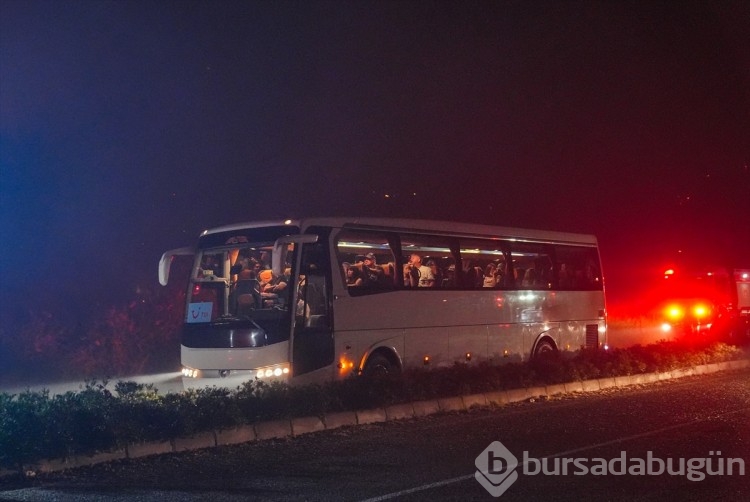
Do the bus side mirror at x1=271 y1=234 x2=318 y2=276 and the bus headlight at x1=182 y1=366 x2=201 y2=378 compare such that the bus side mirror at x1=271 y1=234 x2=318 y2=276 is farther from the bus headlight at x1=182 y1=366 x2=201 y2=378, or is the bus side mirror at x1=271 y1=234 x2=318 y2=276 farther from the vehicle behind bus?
the vehicle behind bus

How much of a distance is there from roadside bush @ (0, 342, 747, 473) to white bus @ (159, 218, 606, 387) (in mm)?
728

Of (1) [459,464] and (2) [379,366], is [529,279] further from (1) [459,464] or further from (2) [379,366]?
(1) [459,464]

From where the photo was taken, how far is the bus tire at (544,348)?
1910 centimetres

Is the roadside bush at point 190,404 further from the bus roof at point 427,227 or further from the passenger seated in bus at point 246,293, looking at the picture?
the bus roof at point 427,227

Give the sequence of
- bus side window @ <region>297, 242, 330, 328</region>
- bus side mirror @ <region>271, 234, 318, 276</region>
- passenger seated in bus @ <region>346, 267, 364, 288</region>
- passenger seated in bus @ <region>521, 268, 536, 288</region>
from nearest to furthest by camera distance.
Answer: bus side mirror @ <region>271, 234, 318, 276</region>
bus side window @ <region>297, 242, 330, 328</region>
passenger seated in bus @ <region>346, 267, 364, 288</region>
passenger seated in bus @ <region>521, 268, 536, 288</region>

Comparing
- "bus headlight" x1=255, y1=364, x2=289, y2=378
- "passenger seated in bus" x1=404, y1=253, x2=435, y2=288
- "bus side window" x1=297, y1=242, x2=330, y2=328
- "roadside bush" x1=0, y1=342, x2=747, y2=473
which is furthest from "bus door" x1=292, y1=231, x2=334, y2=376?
"passenger seated in bus" x1=404, y1=253, x2=435, y2=288

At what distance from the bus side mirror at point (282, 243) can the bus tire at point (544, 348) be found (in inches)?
291

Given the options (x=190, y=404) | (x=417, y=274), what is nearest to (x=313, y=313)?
(x=417, y=274)

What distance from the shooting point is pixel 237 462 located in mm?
10078

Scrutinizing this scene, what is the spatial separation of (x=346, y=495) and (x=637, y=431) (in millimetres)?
5306

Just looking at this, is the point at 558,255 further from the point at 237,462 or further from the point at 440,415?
the point at 237,462

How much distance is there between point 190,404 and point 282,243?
3084mm

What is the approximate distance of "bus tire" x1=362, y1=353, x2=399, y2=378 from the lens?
1495 centimetres

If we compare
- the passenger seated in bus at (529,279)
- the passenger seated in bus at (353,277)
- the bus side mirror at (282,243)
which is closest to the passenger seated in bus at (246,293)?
the bus side mirror at (282,243)
